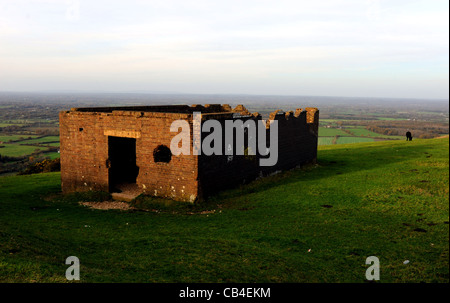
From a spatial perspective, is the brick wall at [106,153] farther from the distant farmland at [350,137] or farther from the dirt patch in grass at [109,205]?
the distant farmland at [350,137]

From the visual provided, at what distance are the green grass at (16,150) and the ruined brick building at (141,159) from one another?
24.7m

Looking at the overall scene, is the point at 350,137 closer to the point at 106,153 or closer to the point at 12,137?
the point at 12,137

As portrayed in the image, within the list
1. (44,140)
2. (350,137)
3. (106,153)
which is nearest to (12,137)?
(44,140)

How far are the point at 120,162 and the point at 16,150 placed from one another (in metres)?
28.3

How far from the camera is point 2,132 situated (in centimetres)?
4559

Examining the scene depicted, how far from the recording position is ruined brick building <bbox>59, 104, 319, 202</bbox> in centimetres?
1543

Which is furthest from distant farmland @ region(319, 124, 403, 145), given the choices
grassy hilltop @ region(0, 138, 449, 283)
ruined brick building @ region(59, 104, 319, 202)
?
ruined brick building @ region(59, 104, 319, 202)

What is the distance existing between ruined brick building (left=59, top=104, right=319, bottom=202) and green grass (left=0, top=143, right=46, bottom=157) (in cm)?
2467

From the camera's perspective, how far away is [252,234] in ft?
37.1

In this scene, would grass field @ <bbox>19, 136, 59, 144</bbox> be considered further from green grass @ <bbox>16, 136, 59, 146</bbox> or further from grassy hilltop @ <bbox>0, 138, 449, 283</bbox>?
grassy hilltop @ <bbox>0, 138, 449, 283</bbox>
